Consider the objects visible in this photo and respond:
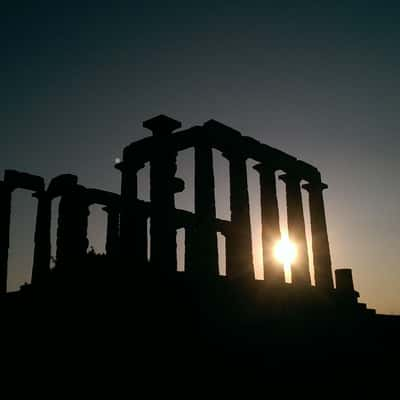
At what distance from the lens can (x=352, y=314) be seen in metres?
26.8

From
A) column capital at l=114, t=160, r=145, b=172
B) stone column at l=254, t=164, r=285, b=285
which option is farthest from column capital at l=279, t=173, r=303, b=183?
column capital at l=114, t=160, r=145, b=172

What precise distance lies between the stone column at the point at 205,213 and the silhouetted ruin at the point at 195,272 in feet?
0.21

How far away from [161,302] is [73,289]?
378cm

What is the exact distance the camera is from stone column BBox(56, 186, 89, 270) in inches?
1454

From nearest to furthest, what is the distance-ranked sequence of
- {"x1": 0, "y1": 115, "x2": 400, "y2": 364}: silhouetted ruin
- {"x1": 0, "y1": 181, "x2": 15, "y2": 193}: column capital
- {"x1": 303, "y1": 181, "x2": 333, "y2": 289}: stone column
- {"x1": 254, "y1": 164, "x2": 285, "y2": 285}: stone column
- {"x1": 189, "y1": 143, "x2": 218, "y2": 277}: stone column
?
1. {"x1": 0, "y1": 115, "x2": 400, "y2": 364}: silhouetted ruin
2. {"x1": 189, "y1": 143, "x2": 218, "y2": 277}: stone column
3. {"x1": 0, "y1": 181, "x2": 15, "y2": 193}: column capital
4. {"x1": 254, "y1": 164, "x2": 285, "y2": 285}: stone column
5. {"x1": 303, "y1": 181, "x2": 333, "y2": 289}: stone column

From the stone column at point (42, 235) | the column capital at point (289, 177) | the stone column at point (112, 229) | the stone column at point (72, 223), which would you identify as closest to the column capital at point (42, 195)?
the stone column at point (42, 235)

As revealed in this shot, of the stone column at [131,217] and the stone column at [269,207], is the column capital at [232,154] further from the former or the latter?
the stone column at [131,217]

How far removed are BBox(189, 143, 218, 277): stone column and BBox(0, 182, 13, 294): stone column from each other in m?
13.5

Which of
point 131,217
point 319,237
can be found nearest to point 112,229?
point 131,217

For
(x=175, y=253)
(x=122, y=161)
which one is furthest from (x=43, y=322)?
(x=122, y=161)

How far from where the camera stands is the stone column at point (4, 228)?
3481 cm

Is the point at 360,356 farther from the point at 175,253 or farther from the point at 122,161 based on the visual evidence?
the point at 122,161

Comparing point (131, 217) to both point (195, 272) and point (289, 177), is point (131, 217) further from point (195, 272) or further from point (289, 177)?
point (289, 177)

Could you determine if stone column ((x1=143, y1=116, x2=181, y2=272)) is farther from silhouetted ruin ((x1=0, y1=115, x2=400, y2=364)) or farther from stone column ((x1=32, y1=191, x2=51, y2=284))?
stone column ((x1=32, y1=191, x2=51, y2=284))
